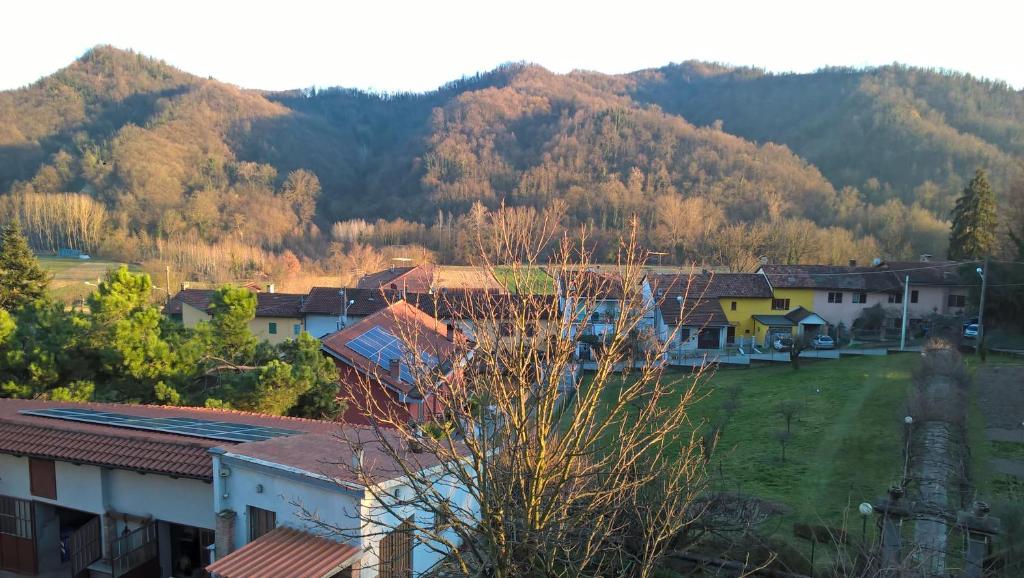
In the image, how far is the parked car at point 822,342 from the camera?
3325cm

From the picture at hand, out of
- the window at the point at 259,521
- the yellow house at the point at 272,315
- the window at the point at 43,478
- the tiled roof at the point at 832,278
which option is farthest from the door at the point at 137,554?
the tiled roof at the point at 832,278

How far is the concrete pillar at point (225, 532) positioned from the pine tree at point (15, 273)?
75.2ft

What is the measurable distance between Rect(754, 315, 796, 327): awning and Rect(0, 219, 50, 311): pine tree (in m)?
37.7

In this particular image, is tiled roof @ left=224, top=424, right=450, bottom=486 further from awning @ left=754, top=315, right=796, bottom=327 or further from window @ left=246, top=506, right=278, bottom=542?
awning @ left=754, top=315, right=796, bottom=327

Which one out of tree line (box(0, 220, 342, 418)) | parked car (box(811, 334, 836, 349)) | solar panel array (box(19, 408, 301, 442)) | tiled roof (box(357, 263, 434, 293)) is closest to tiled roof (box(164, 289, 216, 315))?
tiled roof (box(357, 263, 434, 293))

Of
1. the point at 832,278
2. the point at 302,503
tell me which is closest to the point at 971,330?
the point at 832,278

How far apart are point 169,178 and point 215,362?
278 feet

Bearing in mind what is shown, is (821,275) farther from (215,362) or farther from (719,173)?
(719,173)

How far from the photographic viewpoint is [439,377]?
587cm

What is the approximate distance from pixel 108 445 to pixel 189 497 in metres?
1.57

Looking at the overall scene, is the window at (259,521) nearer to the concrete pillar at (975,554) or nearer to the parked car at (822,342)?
the concrete pillar at (975,554)

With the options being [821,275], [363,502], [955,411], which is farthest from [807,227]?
[363,502]

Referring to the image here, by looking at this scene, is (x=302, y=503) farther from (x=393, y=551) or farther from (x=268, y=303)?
(x=268, y=303)

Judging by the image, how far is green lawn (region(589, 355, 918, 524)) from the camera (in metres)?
14.9
